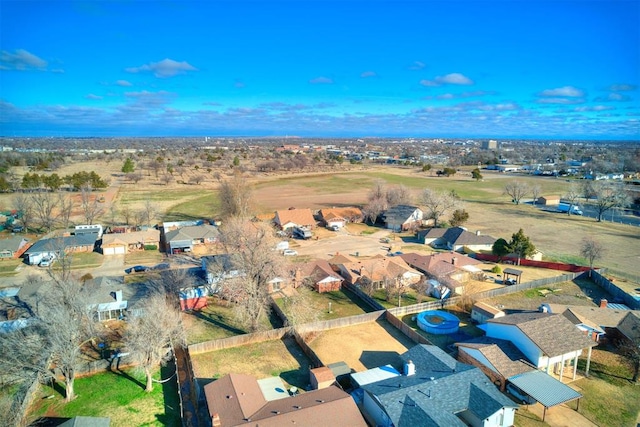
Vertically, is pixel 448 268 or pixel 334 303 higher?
pixel 448 268

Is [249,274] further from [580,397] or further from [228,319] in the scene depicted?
[580,397]

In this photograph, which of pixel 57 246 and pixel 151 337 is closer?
pixel 151 337

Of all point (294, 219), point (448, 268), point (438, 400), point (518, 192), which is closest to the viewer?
point (438, 400)

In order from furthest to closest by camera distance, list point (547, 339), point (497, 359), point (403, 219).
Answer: point (403, 219) < point (547, 339) < point (497, 359)

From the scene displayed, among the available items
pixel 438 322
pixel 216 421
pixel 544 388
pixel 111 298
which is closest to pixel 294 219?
pixel 111 298

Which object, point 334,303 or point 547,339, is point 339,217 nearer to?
point 334,303

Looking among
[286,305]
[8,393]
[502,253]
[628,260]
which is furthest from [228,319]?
[628,260]
